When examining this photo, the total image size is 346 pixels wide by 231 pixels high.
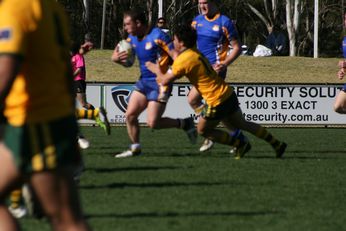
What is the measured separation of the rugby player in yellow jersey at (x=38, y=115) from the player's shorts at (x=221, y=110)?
8089 mm

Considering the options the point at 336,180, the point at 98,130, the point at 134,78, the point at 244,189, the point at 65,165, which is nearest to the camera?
the point at 65,165

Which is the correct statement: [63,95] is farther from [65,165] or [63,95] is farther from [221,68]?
[221,68]

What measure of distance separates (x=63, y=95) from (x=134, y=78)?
2893 cm

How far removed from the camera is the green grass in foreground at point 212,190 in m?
8.52

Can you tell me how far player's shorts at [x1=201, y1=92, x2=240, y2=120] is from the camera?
13406mm

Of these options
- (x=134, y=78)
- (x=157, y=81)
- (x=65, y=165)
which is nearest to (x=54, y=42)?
(x=65, y=165)

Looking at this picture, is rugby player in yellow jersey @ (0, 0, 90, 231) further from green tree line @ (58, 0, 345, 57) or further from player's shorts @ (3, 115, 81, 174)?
green tree line @ (58, 0, 345, 57)

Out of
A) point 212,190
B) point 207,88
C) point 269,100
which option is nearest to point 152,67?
point 207,88

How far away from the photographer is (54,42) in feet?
17.5

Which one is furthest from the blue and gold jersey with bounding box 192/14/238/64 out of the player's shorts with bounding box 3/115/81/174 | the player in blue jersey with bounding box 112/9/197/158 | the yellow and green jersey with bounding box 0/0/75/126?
the player's shorts with bounding box 3/115/81/174

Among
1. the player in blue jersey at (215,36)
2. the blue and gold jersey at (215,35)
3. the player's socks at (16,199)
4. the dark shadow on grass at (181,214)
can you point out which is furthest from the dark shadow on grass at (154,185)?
the blue and gold jersey at (215,35)

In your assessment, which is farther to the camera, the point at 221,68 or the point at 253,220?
the point at 221,68

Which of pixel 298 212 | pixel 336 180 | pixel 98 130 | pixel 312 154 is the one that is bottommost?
pixel 98 130

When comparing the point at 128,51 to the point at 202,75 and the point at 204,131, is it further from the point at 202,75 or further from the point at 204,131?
the point at 204,131
